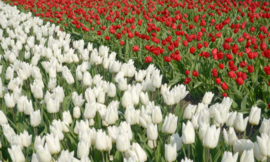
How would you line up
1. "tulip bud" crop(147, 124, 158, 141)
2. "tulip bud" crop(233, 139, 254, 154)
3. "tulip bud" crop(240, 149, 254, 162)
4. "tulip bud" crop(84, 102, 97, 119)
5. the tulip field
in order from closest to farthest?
"tulip bud" crop(240, 149, 254, 162), "tulip bud" crop(233, 139, 254, 154), the tulip field, "tulip bud" crop(147, 124, 158, 141), "tulip bud" crop(84, 102, 97, 119)

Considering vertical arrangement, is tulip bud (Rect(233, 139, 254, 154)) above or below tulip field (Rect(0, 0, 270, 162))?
below

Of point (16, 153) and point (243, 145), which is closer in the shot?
point (243, 145)

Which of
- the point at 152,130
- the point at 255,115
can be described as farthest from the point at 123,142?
the point at 255,115

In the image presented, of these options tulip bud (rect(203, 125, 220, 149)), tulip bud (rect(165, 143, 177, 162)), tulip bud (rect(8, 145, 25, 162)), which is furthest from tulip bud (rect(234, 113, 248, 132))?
tulip bud (rect(8, 145, 25, 162))

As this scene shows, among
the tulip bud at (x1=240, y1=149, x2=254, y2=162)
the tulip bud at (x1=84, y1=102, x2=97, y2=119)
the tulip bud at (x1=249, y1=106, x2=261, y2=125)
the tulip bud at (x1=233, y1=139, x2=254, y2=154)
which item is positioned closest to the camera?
the tulip bud at (x1=240, y1=149, x2=254, y2=162)

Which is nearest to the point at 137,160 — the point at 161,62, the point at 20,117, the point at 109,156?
the point at 109,156

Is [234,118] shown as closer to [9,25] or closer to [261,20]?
[261,20]

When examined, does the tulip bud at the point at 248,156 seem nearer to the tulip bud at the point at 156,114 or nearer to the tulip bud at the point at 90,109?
the tulip bud at the point at 156,114

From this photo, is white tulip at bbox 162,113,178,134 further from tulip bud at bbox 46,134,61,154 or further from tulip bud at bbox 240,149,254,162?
tulip bud at bbox 46,134,61,154

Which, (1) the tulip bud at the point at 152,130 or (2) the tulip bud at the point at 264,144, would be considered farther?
(1) the tulip bud at the point at 152,130

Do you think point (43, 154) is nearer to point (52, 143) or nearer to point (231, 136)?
point (52, 143)

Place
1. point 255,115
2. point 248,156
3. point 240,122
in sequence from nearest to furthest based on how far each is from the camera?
point 248,156, point 240,122, point 255,115

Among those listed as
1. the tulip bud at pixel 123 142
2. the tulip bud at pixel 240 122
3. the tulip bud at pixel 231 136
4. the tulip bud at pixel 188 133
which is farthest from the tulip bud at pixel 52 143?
the tulip bud at pixel 240 122

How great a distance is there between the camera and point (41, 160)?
2.04m
